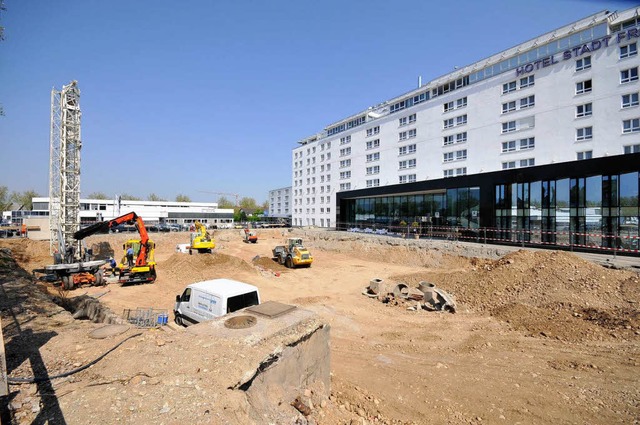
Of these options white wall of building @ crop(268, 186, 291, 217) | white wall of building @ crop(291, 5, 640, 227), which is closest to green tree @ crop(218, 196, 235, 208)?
white wall of building @ crop(268, 186, 291, 217)

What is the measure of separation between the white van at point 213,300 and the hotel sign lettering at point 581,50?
37601mm

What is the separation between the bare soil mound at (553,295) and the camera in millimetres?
11297

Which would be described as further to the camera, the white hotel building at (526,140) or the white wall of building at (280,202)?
the white wall of building at (280,202)

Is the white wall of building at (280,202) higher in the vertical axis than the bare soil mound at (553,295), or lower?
higher

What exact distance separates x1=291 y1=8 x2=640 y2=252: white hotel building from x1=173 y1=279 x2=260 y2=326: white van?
27.3m

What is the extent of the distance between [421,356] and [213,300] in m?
7.01

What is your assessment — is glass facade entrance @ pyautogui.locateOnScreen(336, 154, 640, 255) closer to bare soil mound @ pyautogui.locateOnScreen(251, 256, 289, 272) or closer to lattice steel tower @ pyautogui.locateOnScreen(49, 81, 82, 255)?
bare soil mound @ pyautogui.locateOnScreen(251, 256, 289, 272)

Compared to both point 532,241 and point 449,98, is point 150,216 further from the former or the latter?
point 532,241

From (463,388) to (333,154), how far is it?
2247 inches

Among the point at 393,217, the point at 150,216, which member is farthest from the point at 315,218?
the point at 150,216

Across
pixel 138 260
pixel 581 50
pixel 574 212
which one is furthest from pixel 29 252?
pixel 581 50

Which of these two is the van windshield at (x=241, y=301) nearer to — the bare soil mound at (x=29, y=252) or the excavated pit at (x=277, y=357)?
the excavated pit at (x=277, y=357)

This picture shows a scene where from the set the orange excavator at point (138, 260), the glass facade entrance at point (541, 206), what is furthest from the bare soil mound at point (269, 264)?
the glass facade entrance at point (541, 206)

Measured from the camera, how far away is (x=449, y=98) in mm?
40750
